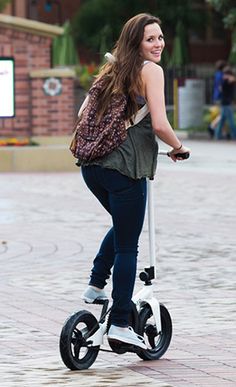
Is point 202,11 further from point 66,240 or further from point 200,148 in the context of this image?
point 66,240

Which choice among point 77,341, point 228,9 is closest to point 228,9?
point 228,9

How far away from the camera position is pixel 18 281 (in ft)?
33.0

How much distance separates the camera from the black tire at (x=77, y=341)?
21.8 ft

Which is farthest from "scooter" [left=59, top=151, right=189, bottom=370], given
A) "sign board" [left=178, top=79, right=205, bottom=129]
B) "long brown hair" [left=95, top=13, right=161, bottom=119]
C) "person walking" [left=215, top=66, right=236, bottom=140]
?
"sign board" [left=178, top=79, right=205, bottom=129]

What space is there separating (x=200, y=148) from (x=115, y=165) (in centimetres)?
2199

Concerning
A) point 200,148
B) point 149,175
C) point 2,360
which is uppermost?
point 149,175

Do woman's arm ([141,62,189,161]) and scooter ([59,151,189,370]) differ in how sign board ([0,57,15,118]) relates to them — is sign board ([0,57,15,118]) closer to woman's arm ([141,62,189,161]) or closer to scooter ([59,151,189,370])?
scooter ([59,151,189,370])

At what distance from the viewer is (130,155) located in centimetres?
666

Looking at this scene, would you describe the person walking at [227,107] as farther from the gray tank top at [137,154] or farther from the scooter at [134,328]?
the gray tank top at [137,154]

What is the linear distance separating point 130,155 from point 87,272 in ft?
13.1

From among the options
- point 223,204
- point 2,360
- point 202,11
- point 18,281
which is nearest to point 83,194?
point 223,204

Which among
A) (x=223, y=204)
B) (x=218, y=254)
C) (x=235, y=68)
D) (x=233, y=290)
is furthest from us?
(x=235, y=68)

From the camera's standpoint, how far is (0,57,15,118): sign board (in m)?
12.5

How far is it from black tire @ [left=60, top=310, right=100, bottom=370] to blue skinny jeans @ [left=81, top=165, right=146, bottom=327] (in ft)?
0.44
